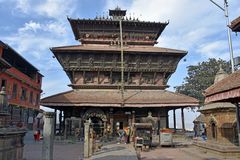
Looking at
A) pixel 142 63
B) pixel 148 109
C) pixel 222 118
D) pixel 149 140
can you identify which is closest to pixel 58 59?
pixel 142 63

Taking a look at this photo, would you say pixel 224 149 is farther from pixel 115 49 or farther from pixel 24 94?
pixel 24 94

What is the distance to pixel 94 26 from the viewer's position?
29.3m

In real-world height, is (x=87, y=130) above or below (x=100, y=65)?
below

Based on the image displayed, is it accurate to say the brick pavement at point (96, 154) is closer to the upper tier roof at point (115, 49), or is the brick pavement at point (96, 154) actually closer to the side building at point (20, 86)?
the upper tier roof at point (115, 49)

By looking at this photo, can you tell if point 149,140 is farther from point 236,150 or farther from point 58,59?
point 58,59

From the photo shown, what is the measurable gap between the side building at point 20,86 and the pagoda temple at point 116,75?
968 centimetres

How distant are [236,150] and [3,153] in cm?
1162

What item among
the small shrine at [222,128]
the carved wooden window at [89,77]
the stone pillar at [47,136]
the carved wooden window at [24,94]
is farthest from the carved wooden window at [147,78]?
the carved wooden window at [24,94]

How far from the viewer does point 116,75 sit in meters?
27.7

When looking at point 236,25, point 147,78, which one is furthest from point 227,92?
point 147,78

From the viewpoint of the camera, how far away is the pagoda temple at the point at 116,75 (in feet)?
80.8

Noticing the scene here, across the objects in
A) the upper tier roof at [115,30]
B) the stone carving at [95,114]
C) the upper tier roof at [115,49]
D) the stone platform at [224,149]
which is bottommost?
the stone platform at [224,149]

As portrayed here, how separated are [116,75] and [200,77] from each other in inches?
951

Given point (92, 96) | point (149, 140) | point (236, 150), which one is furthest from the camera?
point (92, 96)
